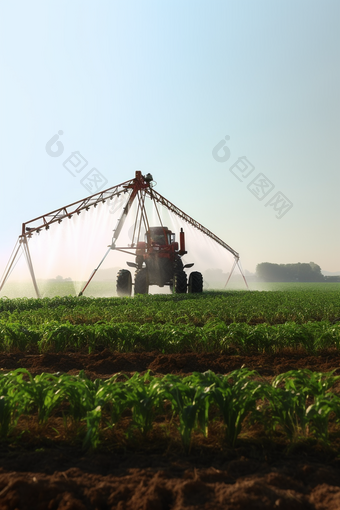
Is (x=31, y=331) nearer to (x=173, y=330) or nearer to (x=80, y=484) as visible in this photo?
(x=173, y=330)

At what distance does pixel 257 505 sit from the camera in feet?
6.15

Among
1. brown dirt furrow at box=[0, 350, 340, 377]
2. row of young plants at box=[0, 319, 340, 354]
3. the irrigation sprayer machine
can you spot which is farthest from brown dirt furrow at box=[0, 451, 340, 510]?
the irrigation sprayer machine

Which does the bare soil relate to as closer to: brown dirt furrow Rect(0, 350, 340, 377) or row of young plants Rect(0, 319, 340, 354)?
brown dirt furrow Rect(0, 350, 340, 377)

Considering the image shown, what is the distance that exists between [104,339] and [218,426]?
379 centimetres

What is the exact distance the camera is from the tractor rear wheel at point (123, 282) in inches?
756

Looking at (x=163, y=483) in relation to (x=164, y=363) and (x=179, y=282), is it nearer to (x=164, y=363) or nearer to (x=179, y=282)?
(x=164, y=363)

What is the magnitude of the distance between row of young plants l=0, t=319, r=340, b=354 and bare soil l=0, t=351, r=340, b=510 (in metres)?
3.20

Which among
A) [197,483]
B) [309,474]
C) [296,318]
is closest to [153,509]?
[197,483]

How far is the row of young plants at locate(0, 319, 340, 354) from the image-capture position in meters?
5.88

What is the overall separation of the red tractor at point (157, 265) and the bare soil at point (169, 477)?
1593 centimetres

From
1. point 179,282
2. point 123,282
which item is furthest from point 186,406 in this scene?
point 123,282

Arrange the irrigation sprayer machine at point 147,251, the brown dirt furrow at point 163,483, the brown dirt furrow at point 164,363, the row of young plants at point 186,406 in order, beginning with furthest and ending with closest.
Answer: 1. the irrigation sprayer machine at point 147,251
2. the brown dirt furrow at point 164,363
3. the row of young plants at point 186,406
4. the brown dirt furrow at point 163,483

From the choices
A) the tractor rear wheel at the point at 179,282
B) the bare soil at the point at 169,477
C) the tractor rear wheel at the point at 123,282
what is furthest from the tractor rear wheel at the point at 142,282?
the bare soil at the point at 169,477

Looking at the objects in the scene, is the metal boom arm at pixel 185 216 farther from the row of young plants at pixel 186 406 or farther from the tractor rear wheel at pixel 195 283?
the row of young plants at pixel 186 406
